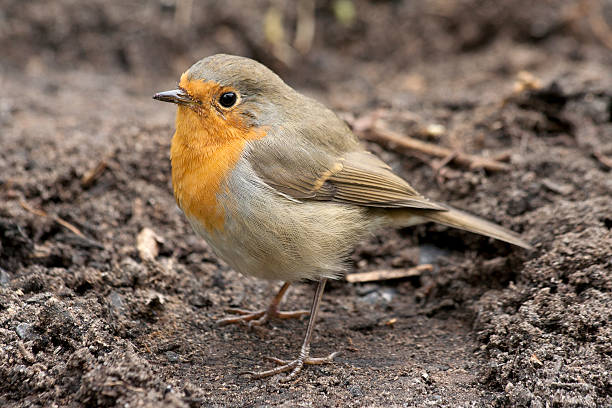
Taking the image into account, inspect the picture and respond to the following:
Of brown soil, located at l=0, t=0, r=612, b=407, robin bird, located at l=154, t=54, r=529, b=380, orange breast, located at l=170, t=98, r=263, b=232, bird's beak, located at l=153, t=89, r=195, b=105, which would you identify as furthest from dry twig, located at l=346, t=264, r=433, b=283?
bird's beak, located at l=153, t=89, r=195, b=105

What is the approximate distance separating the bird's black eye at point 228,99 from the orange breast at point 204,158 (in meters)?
0.09

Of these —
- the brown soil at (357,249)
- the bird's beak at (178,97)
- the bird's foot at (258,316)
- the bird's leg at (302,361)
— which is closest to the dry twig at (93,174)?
the brown soil at (357,249)

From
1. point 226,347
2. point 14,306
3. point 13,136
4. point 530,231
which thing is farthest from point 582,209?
point 13,136

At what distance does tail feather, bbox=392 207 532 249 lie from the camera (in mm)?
4168

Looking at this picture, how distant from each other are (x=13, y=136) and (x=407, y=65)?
430 centimetres

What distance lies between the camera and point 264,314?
14.3 ft

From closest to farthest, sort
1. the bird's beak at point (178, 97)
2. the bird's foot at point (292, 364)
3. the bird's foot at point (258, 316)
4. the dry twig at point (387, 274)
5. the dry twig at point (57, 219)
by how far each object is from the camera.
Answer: the bird's foot at point (292, 364) → the bird's beak at point (178, 97) → the bird's foot at point (258, 316) → the dry twig at point (57, 219) → the dry twig at point (387, 274)

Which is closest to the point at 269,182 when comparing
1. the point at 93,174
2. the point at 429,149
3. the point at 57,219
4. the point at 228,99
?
the point at 228,99

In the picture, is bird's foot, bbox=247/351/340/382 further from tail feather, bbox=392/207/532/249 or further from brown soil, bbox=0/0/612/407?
tail feather, bbox=392/207/532/249

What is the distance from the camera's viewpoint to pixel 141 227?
4.71 meters

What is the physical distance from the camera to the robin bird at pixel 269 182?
3.70 meters

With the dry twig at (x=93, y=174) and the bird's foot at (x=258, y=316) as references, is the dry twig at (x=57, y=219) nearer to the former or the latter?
the dry twig at (x=93, y=174)

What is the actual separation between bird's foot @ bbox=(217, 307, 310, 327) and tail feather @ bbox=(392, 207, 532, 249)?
960 millimetres

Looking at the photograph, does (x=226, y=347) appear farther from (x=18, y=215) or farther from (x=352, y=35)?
(x=352, y=35)
